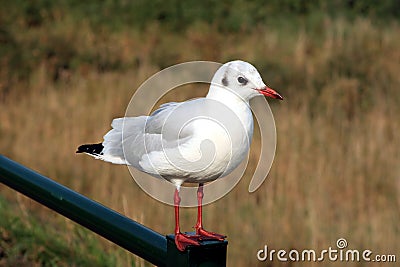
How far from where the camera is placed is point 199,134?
55.5 inches

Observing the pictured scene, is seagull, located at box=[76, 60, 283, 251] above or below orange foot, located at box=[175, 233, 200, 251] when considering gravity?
above

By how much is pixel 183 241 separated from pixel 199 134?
0.95 ft

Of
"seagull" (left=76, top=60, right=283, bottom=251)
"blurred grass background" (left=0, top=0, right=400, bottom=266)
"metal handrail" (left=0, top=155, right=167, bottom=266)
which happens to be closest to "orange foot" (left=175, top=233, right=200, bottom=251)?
"seagull" (left=76, top=60, right=283, bottom=251)

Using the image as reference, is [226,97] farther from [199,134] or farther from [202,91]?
[202,91]

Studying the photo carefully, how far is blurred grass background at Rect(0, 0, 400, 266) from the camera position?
4.09 metres

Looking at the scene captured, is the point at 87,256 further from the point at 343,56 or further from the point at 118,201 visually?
the point at 343,56

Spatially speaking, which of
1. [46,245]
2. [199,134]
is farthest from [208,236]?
[46,245]

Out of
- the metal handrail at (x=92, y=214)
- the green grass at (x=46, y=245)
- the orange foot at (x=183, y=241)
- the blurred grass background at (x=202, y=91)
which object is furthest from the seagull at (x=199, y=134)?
the green grass at (x=46, y=245)

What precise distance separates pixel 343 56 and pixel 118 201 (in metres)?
4.37

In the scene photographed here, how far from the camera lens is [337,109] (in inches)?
263

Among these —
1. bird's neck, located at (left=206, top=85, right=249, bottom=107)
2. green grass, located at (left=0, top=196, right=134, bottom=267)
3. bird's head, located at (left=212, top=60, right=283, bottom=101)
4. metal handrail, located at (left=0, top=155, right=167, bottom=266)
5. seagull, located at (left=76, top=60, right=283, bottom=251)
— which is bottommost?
green grass, located at (left=0, top=196, right=134, bottom=267)

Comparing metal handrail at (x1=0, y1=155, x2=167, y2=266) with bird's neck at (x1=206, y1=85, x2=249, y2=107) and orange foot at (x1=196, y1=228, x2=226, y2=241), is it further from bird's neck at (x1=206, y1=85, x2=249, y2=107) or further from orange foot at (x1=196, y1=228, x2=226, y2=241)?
bird's neck at (x1=206, y1=85, x2=249, y2=107)

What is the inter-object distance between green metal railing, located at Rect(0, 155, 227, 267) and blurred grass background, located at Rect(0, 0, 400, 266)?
2.57 ft

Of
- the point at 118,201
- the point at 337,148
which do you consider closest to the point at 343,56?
the point at 337,148
